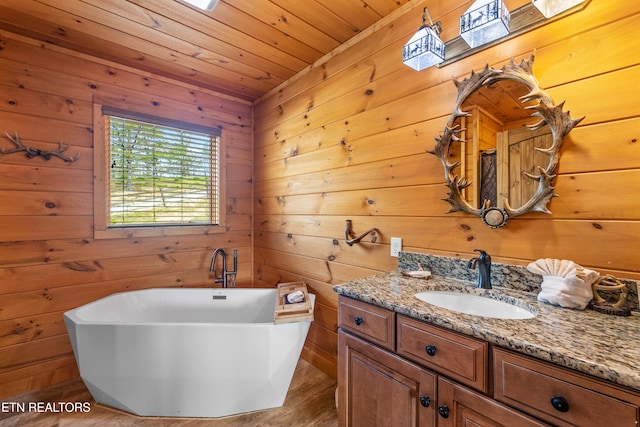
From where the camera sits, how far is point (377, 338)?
1.18 m

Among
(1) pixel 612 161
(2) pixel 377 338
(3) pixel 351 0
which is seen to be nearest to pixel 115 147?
(3) pixel 351 0

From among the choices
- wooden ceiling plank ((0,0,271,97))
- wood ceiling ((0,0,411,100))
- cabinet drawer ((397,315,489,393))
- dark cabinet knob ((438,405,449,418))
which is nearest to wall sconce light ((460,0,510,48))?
wood ceiling ((0,0,411,100))

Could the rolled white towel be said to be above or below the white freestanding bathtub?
above

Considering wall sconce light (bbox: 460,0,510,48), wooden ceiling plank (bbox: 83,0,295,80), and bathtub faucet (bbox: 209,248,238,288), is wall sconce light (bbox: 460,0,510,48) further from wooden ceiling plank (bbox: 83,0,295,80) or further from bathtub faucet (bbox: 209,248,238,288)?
bathtub faucet (bbox: 209,248,238,288)

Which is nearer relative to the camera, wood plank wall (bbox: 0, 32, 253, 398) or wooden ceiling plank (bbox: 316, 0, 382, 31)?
wooden ceiling plank (bbox: 316, 0, 382, 31)

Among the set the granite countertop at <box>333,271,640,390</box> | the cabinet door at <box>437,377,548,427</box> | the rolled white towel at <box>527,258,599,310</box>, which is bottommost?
the cabinet door at <box>437,377,548,427</box>

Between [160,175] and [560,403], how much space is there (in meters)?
2.94

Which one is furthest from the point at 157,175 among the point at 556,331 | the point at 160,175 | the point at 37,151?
the point at 556,331

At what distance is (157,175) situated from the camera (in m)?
2.59

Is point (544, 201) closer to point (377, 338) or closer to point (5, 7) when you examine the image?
point (377, 338)

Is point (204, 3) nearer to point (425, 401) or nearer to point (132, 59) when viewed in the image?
point (132, 59)

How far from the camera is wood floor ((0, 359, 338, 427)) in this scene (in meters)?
1.70

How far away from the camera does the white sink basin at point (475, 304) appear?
3.73 feet

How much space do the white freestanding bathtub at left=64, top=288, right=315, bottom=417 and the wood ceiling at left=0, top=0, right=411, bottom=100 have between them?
1900mm
